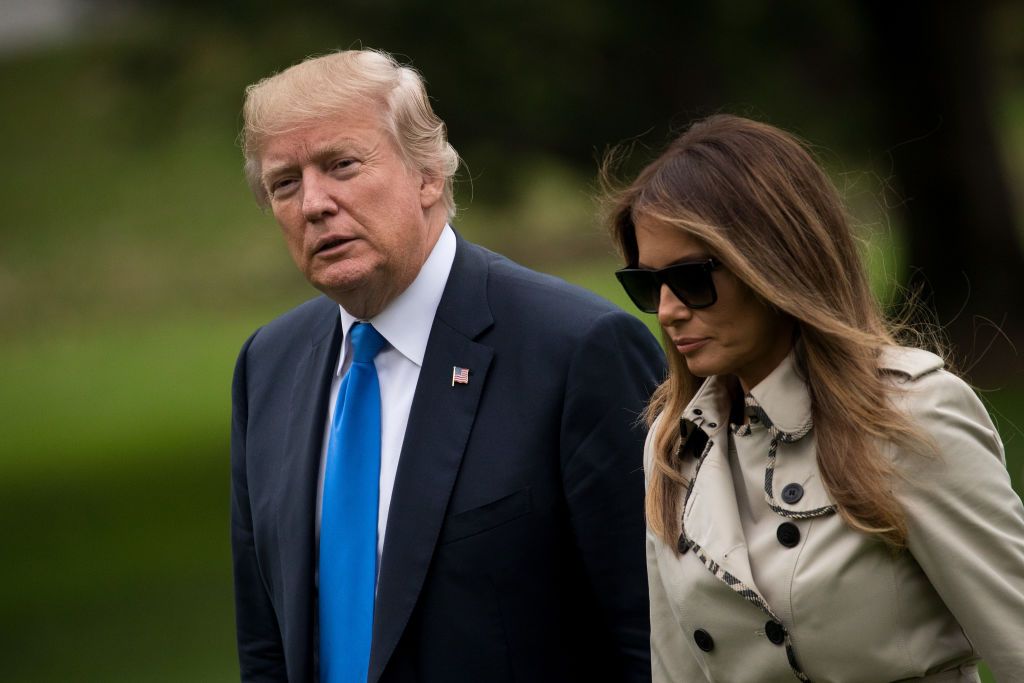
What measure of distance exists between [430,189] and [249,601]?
1.17 metres

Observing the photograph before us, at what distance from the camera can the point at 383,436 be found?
3.59m

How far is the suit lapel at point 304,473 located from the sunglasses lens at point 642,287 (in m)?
1.01

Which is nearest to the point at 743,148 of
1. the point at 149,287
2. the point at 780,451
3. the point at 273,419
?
the point at 780,451

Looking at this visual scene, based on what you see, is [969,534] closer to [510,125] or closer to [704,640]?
[704,640]

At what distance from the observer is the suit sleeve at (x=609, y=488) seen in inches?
134

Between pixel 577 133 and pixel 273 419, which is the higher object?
pixel 577 133

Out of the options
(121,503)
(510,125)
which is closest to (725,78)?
(510,125)

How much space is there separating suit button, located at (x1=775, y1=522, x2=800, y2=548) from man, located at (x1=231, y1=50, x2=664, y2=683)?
0.68m

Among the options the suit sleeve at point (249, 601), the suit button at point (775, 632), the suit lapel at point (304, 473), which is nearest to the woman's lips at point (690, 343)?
the suit button at point (775, 632)

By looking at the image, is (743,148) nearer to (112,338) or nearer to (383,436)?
(383,436)

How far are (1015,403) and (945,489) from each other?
40.0 ft

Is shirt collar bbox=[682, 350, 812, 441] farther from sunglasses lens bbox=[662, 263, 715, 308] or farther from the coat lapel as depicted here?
sunglasses lens bbox=[662, 263, 715, 308]

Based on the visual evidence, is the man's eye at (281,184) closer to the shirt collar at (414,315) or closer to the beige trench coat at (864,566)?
the shirt collar at (414,315)

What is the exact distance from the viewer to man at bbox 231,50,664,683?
3410 mm
